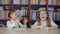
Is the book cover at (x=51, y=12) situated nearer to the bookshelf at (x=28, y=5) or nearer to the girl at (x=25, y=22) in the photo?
the bookshelf at (x=28, y=5)

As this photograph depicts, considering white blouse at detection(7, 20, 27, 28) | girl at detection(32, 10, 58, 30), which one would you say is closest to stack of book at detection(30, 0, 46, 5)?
girl at detection(32, 10, 58, 30)

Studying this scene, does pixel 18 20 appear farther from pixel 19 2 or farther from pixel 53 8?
pixel 53 8

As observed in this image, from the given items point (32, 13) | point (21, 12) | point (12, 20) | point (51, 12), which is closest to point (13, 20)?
point (12, 20)

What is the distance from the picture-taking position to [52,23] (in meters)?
1.66

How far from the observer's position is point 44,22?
5.46 feet

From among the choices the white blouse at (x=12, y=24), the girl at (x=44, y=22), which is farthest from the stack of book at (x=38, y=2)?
the white blouse at (x=12, y=24)

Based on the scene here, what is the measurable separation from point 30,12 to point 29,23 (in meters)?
0.14

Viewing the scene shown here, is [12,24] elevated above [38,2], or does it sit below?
below

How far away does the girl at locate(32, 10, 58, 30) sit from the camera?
165 cm

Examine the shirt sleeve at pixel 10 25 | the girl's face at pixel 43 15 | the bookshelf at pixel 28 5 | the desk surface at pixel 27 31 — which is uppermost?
the bookshelf at pixel 28 5

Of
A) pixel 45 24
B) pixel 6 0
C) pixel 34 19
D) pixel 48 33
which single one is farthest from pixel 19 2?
pixel 48 33

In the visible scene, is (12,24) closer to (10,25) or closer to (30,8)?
(10,25)

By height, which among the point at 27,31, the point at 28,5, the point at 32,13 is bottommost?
the point at 27,31

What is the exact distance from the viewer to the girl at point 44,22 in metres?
1.65
